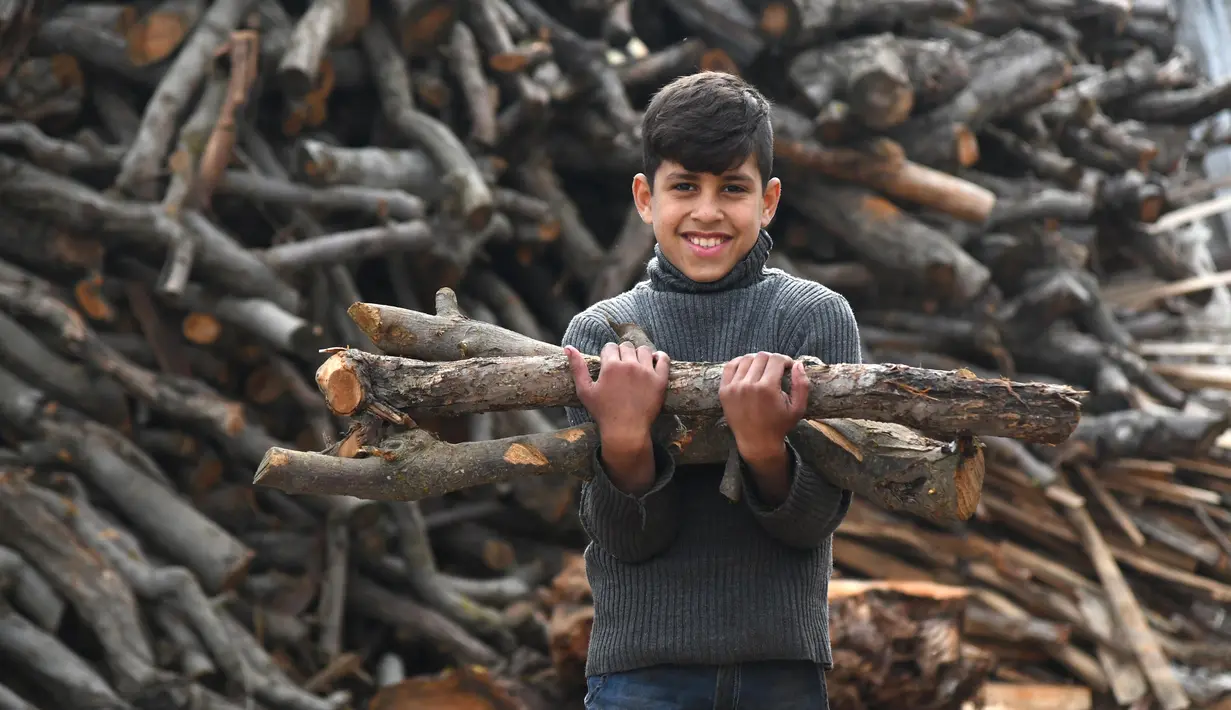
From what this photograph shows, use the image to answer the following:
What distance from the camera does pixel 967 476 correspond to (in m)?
1.95

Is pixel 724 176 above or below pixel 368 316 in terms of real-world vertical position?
above

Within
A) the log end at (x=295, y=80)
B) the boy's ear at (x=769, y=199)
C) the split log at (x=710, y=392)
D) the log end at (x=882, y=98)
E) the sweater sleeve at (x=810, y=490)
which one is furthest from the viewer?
the log end at (x=882, y=98)

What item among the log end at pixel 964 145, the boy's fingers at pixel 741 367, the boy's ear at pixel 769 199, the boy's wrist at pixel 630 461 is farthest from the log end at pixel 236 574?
the log end at pixel 964 145

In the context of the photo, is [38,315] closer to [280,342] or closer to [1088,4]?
[280,342]

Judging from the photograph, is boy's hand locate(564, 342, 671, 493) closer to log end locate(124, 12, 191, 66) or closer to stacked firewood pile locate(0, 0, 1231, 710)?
stacked firewood pile locate(0, 0, 1231, 710)

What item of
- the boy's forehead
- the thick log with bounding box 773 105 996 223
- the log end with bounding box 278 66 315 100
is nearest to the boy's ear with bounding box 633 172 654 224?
the boy's forehead

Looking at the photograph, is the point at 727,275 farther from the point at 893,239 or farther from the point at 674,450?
the point at 893,239

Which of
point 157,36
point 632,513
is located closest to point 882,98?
point 157,36

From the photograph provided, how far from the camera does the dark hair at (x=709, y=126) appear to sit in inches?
83.1

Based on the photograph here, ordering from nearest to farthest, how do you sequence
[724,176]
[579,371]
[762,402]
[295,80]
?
[762,402]
[579,371]
[724,176]
[295,80]

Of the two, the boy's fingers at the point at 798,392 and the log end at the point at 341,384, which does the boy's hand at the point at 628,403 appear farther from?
the log end at the point at 341,384

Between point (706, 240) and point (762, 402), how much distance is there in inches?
15.7

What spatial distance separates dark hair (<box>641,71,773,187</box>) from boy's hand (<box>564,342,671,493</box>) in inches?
14.8

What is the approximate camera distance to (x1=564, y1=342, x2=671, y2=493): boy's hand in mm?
1987
